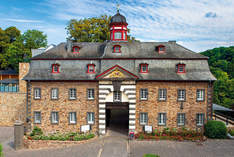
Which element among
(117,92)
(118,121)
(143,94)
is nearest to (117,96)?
(117,92)

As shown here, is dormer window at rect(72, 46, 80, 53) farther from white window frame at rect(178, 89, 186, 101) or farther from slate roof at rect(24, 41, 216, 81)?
white window frame at rect(178, 89, 186, 101)

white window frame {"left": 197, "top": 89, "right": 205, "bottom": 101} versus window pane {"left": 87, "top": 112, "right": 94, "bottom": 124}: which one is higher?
white window frame {"left": 197, "top": 89, "right": 205, "bottom": 101}

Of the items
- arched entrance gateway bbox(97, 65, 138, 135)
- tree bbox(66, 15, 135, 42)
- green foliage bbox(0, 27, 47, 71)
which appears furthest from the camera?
green foliage bbox(0, 27, 47, 71)

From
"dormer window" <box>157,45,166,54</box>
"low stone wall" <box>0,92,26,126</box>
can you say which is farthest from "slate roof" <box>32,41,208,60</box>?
"low stone wall" <box>0,92,26,126</box>

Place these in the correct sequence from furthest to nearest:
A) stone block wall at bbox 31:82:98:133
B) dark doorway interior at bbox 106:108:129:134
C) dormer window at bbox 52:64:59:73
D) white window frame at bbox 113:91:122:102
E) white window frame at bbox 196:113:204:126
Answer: dark doorway interior at bbox 106:108:129:134 < dormer window at bbox 52:64:59:73 < stone block wall at bbox 31:82:98:133 < white window frame at bbox 113:91:122:102 < white window frame at bbox 196:113:204:126

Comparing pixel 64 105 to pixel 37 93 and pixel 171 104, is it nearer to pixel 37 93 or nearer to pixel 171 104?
pixel 37 93

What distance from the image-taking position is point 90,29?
124 ft

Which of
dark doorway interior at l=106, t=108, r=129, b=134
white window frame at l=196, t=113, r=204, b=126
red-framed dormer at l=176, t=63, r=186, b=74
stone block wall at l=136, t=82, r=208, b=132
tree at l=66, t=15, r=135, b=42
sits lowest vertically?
dark doorway interior at l=106, t=108, r=129, b=134

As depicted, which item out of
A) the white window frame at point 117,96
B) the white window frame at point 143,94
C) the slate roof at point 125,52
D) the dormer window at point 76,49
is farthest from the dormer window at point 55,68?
the white window frame at point 143,94

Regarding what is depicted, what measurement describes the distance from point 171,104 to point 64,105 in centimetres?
1304

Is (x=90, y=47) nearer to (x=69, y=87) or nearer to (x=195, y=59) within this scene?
(x=69, y=87)

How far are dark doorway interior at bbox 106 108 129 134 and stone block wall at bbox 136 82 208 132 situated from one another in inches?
133

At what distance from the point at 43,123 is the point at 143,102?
12639 mm

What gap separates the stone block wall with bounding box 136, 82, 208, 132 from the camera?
22453 millimetres
